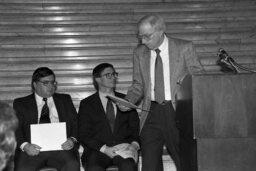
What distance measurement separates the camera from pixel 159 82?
13.7 feet

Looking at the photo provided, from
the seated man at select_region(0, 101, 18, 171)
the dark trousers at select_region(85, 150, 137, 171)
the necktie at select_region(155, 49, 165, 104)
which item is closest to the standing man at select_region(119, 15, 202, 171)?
the necktie at select_region(155, 49, 165, 104)

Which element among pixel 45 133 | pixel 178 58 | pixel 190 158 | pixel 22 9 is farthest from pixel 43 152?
pixel 22 9

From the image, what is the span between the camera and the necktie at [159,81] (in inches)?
163

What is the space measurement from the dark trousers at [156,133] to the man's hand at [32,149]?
3.78 feet

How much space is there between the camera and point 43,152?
4.93 meters

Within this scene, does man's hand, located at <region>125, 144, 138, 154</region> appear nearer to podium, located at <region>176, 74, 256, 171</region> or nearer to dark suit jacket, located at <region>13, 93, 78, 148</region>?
dark suit jacket, located at <region>13, 93, 78, 148</region>

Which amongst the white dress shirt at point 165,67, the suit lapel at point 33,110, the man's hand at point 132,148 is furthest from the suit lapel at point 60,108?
the white dress shirt at point 165,67

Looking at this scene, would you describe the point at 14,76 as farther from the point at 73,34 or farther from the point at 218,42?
the point at 218,42

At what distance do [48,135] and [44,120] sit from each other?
257 millimetres

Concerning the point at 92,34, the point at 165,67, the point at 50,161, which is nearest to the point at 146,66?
the point at 165,67

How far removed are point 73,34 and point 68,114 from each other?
2.24 m

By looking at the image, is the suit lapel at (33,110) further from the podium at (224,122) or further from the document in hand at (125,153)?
the podium at (224,122)

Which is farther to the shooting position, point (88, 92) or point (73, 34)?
point (73, 34)

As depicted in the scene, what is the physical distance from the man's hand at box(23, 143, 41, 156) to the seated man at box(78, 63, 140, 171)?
0.47m
